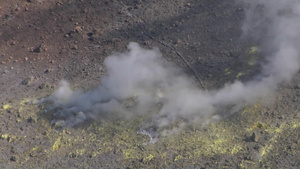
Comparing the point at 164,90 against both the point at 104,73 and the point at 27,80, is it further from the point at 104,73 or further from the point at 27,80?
the point at 27,80

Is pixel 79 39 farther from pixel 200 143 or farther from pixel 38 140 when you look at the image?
pixel 200 143

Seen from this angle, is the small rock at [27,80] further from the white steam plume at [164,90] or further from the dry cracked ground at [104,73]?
the white steam plume at [164,90]

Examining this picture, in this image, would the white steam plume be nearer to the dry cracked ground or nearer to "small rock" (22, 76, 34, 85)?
the dry cracked ground

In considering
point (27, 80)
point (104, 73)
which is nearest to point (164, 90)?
point (104, 73)

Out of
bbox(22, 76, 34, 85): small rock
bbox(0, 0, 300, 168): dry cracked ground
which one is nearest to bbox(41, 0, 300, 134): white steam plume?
bbox(0, 0, 300, 168): dry cracked ground

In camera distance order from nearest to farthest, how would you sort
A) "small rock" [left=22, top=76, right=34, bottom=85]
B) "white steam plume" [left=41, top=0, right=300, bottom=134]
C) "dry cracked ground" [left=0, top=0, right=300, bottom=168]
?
"dry cracked ground" [left=0, top=0, right=300, bottom=168] → "white steam plume" [left=41, top=0, right=300, bottom=134] → "small rock" [left=22, top=76, right=34, bottom=85]

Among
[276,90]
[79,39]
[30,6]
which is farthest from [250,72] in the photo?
[30,6]

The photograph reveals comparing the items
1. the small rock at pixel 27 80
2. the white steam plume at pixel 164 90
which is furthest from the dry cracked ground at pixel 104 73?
the white steam plume at pixel 164 90
